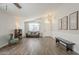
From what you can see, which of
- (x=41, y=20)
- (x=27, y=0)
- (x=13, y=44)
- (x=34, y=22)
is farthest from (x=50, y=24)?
(x=27, y=0)

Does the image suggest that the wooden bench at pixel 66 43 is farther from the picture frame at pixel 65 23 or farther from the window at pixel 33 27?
the window at pixel 33 27

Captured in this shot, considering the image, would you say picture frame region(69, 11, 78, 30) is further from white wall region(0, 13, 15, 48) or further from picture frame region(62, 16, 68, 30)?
white wall region(0, 13, 15, 48)

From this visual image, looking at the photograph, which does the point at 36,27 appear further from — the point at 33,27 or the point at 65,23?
the point at 65,23

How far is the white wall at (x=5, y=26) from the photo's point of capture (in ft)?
7.32

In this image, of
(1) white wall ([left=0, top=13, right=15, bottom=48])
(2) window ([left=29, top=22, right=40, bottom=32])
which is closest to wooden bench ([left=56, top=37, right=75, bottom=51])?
(2) window ([left=29, top=22, right=40, bottom=32])

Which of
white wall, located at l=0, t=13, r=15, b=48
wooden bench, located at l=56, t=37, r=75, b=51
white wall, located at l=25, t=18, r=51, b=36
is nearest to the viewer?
white wall, located at l=0, t=13, r=15, b=48

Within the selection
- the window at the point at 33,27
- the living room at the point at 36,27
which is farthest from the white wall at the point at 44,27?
the window at the point at 33,27

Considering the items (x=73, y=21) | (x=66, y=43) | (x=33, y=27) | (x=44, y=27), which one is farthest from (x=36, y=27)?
(x=73, y=21)

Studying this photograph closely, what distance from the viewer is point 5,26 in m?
2.34

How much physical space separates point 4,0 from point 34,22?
3.72 feet

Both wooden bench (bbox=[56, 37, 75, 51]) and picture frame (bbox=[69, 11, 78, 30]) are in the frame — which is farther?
picture frame (bbox=[69, 11, 78, 30])

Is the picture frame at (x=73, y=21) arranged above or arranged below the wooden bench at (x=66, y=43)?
above

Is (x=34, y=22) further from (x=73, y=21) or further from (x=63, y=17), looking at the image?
(x=73, y=21)

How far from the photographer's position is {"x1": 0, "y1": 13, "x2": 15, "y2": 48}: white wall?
2231 mm
